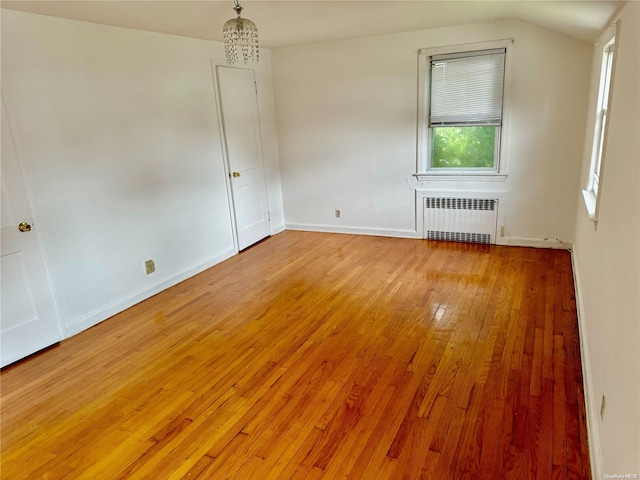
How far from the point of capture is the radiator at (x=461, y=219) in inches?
192

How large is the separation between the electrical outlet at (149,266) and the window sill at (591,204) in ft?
11.6

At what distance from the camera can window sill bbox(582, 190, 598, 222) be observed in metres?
2.67

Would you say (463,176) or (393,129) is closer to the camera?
(463,176)

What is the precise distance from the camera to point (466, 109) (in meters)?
4.69

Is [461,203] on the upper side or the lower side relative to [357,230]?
upper

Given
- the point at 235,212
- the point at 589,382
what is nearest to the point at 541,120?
the point at 589,382

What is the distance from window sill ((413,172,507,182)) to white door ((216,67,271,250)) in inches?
77.1

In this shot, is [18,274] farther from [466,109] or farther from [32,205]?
[466,109]

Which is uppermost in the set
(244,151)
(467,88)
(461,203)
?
(467,88)

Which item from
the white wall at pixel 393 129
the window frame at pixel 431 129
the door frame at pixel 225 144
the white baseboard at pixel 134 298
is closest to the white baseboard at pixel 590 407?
the white wall at pixel 393 129

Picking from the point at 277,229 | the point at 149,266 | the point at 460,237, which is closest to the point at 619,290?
the point at 460,237

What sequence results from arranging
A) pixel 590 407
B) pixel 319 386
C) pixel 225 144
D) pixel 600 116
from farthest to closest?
pixel 225 144
pixel 600 116
pixel 319 386
pixel 590 407

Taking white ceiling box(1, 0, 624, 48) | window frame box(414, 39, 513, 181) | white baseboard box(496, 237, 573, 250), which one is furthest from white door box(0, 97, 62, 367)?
white baseboard box(496, 237, 573, 250)

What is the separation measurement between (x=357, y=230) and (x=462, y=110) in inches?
76.0
